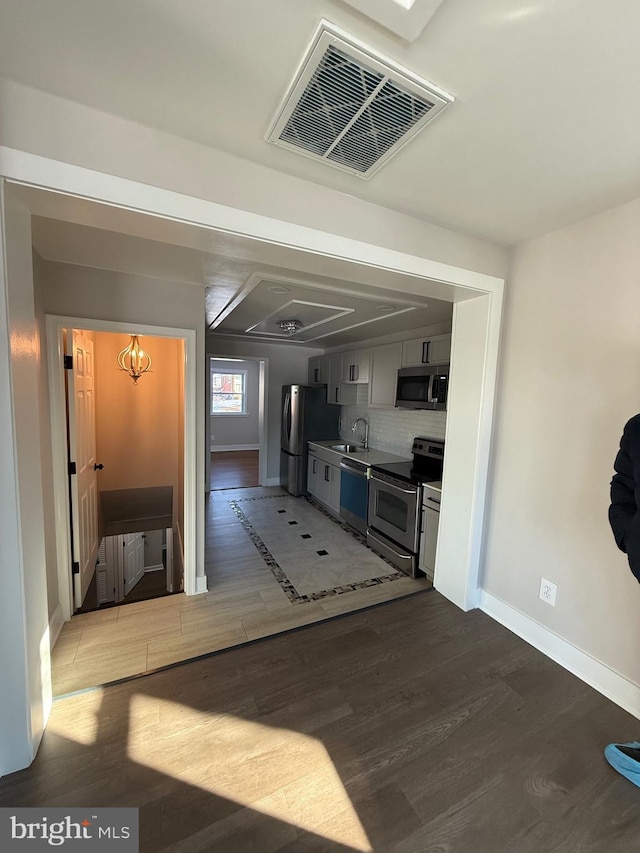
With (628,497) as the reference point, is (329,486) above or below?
below

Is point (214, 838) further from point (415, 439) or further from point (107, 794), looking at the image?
point (415, 439)

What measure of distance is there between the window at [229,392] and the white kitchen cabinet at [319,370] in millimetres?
3665

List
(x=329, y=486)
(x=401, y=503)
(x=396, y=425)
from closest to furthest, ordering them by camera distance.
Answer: (x=401, y=503), (x=396, y=425), (x=329, y=486)

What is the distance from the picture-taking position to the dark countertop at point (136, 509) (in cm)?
407

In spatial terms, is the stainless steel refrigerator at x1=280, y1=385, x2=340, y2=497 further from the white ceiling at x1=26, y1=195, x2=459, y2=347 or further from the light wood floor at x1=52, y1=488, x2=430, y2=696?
the light wood floor at x1=52, y1=488, x2=430, y2=696

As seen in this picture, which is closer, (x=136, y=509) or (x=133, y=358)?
(x=133, y=358)

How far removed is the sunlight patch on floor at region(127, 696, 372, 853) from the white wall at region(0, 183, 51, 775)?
45cm

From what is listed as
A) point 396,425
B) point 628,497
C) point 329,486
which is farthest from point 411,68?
point 329,486

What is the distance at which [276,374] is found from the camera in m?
5.86

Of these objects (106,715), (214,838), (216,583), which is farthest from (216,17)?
(216,583)

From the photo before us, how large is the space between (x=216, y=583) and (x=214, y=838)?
1.72 metres

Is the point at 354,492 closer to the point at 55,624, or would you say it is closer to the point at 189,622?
the point at 189,622

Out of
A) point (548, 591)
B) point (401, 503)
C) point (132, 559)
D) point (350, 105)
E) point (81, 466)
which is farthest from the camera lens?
point (132, 559)

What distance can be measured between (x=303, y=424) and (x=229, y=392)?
4.55 meters
